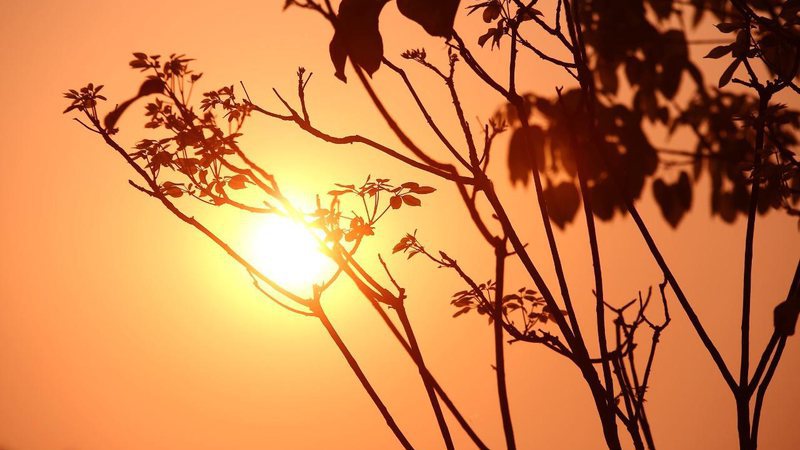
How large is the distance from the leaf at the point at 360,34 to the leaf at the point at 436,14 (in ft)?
0.12

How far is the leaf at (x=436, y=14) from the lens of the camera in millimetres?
457

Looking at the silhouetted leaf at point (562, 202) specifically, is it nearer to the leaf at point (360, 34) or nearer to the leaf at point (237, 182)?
the leaf at point (237, 182)

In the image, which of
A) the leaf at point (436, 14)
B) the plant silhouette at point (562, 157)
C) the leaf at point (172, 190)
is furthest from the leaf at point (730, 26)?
the leaf at point (172, 190)

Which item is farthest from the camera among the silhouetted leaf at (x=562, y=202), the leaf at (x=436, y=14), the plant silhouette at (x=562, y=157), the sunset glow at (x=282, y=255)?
the sunset glow at (x=282, y=255)

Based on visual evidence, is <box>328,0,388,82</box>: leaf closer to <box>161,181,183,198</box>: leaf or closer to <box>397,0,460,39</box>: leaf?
<box>397,0,460,39</box>: leaf

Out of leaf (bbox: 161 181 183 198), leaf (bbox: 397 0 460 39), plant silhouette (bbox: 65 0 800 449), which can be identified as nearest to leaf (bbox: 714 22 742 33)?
plant silhouette (bbox: 65 0 800 449)

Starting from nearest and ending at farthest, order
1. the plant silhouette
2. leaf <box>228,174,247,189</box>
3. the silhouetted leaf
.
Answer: the plant silhouette
leaf <box>228,174,247,189</box>
the silhouetted leaf

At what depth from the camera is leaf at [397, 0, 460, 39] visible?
0.46 meters

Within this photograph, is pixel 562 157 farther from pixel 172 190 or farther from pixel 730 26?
pixel 172 190

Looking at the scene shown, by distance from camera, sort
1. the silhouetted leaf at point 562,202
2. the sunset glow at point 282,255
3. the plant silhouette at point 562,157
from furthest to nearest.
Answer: the sunset glow at point 282,255, the silhouetted leaf at point 562,202, the plant silhouette at point 562,157

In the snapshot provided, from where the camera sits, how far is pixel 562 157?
4.12ft

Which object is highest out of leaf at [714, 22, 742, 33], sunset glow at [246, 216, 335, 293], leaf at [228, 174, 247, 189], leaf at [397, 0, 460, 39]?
sunset glow at [246, 216, 335, 293]

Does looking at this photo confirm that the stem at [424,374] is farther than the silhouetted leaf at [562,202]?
No

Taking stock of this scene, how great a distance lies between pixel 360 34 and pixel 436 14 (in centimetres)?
6
